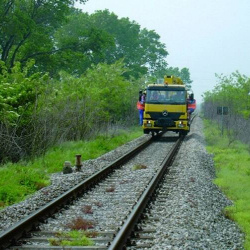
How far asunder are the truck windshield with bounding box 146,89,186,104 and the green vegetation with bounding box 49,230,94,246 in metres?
18.6

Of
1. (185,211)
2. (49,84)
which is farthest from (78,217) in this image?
(49,84)

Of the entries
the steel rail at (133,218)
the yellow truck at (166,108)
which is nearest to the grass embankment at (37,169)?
the steel rail at (133,218)

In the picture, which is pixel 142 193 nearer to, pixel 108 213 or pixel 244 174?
pixel 108 213

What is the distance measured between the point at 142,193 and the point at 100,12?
61121 millimetres

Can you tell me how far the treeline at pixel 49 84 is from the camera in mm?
15867

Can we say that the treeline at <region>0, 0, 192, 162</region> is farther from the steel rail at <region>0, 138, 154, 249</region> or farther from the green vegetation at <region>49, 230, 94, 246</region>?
the green vegetation at <region>49, 230, 94, 246</region>

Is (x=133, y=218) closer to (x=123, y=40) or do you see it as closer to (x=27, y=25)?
(x=27, y=25)

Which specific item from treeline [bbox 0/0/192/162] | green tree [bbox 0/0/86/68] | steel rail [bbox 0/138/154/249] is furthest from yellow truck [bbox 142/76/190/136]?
steel rail [bbox 0/138/154/249]

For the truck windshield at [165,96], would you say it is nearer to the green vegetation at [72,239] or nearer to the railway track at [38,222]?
the railway track at [38,222]

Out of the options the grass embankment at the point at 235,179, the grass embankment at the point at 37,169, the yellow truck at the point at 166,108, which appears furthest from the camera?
the yellow truck at the point at 166,108

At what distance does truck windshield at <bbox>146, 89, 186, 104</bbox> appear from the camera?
25828mm

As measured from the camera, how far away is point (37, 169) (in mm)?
14109

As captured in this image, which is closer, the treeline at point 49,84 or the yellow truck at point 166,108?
the treeline at point 49,84

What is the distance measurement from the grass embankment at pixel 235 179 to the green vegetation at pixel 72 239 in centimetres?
230
